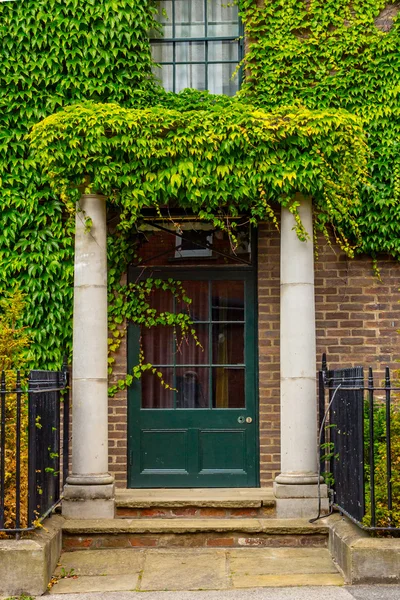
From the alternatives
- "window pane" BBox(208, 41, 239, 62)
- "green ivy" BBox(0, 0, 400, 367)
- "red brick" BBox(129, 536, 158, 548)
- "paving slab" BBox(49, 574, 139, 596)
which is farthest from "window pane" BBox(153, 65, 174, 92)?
"paving slab" BBox(49, 574, 139, 596)

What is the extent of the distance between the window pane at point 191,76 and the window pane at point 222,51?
19cm

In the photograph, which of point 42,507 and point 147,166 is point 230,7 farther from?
point 42,507

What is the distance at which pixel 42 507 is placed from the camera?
7348mm

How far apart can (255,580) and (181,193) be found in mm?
3683

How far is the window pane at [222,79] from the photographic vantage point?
990 cm

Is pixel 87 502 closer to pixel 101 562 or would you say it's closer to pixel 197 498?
pixel 101 562

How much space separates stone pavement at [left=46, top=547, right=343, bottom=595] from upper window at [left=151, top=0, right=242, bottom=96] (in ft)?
16.8

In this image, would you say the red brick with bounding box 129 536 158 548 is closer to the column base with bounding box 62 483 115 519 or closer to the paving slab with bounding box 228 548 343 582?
the column base with bounding box 62 483 115 519

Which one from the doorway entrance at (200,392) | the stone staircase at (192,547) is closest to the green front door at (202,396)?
the doorway entrance at (200,392)

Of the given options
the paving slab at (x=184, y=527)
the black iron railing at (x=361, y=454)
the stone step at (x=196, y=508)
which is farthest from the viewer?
the stone step at (x=196, y=508)

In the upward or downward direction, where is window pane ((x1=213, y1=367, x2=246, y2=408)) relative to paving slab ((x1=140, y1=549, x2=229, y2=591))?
upward

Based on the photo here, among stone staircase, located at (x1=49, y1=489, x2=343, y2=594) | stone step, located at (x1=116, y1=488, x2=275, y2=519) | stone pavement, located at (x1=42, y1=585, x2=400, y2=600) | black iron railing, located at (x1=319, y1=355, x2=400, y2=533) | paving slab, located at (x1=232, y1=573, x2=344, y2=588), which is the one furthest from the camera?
stone step, located at (x1=116, y1=488, x2=275, y2=519)

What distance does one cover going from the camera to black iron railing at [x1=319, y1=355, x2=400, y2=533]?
6.70 meters

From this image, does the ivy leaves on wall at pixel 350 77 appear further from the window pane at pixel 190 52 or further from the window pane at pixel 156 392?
the window pane at pixel 156 392
